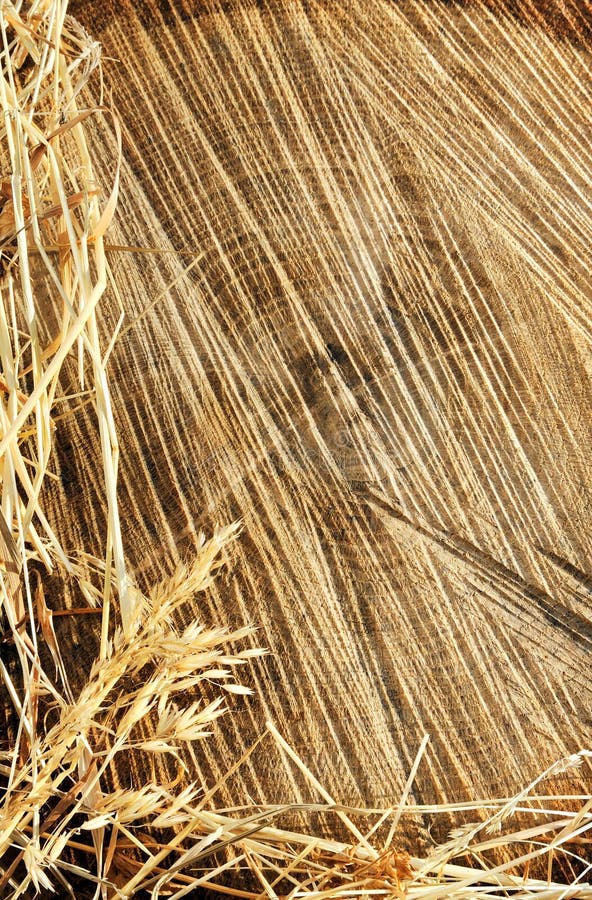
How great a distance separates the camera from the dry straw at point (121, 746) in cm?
76

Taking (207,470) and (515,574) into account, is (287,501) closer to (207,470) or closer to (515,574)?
(207,470)

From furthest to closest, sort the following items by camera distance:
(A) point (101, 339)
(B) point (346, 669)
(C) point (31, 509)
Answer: (A) point (101, 339) → (B) point (346, 669) → (C) point (31, 509)

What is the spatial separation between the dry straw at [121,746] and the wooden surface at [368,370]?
0.04 meters

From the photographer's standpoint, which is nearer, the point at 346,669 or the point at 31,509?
the point at 31,509

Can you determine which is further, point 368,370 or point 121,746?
point 368,370

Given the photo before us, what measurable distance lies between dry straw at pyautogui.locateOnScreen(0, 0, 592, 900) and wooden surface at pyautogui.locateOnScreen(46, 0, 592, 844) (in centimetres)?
4

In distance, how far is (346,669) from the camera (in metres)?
0.86

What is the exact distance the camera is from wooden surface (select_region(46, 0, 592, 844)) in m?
0.85

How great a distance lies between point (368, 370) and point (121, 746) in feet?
1.62

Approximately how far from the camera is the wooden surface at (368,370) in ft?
2.79

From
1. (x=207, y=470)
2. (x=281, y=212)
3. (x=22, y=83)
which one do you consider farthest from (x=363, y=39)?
(x=207, y=470)

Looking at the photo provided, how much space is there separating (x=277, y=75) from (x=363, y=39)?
117 mm

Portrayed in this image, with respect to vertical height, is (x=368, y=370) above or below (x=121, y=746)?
above

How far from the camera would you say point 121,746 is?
82cm
